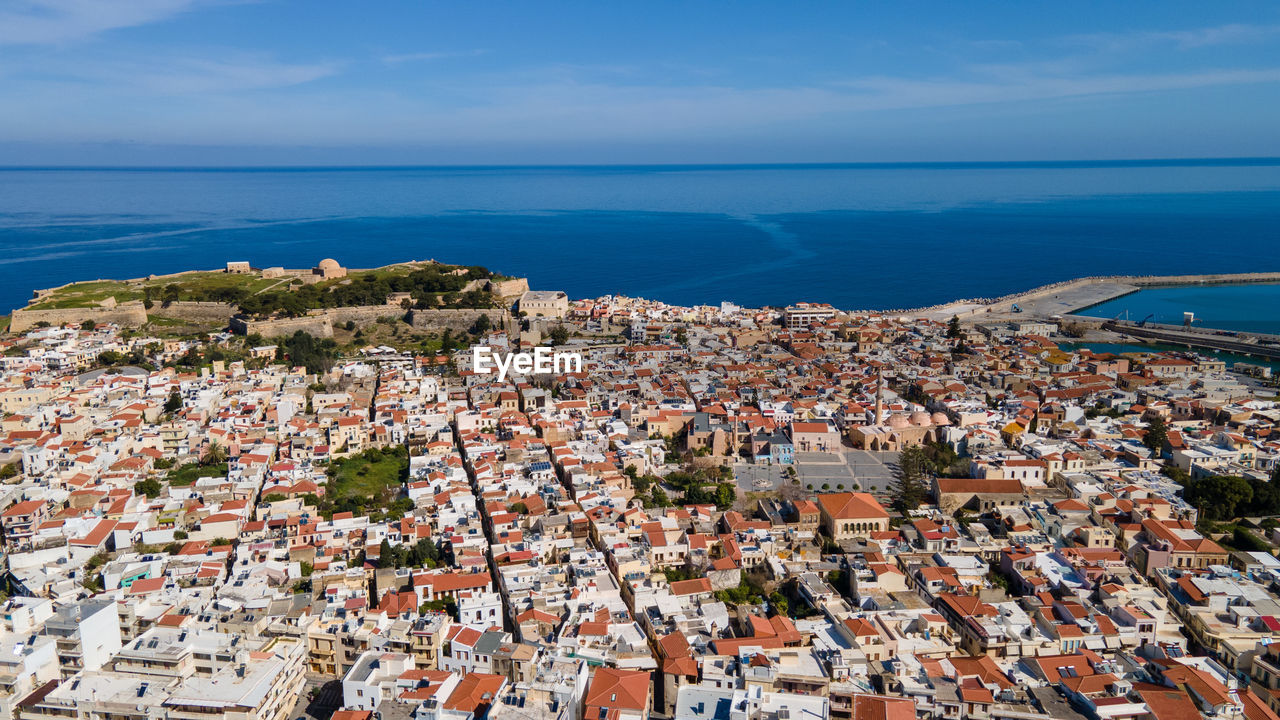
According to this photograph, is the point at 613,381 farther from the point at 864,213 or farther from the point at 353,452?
the point at 864,213

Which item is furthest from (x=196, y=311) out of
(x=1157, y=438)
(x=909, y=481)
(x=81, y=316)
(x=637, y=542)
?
(x=1157, y=438)

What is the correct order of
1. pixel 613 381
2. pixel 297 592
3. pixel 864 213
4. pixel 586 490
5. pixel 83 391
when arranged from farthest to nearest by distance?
1. pixel 864 213
2. pixel 613 381
3. pixel 83 391
4. pixel 586 490
5. pixel 297 592

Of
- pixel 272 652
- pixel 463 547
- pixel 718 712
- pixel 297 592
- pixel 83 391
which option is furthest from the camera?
pixel 83 391

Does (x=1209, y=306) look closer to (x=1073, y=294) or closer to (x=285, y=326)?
(x=1073, y=294)

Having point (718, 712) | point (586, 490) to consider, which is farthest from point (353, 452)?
point (718, 712)

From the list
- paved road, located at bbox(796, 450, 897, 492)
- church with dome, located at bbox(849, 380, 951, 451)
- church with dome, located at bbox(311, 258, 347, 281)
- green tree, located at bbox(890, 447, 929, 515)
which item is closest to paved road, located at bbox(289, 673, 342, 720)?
paved road, located at bbox(796, 450, 897, 492)

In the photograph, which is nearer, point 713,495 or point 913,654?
point 913,654

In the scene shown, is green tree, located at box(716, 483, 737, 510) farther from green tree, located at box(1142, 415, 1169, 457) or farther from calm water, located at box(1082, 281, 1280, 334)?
calm water, located at box(1082, 281, 1280, 334)
